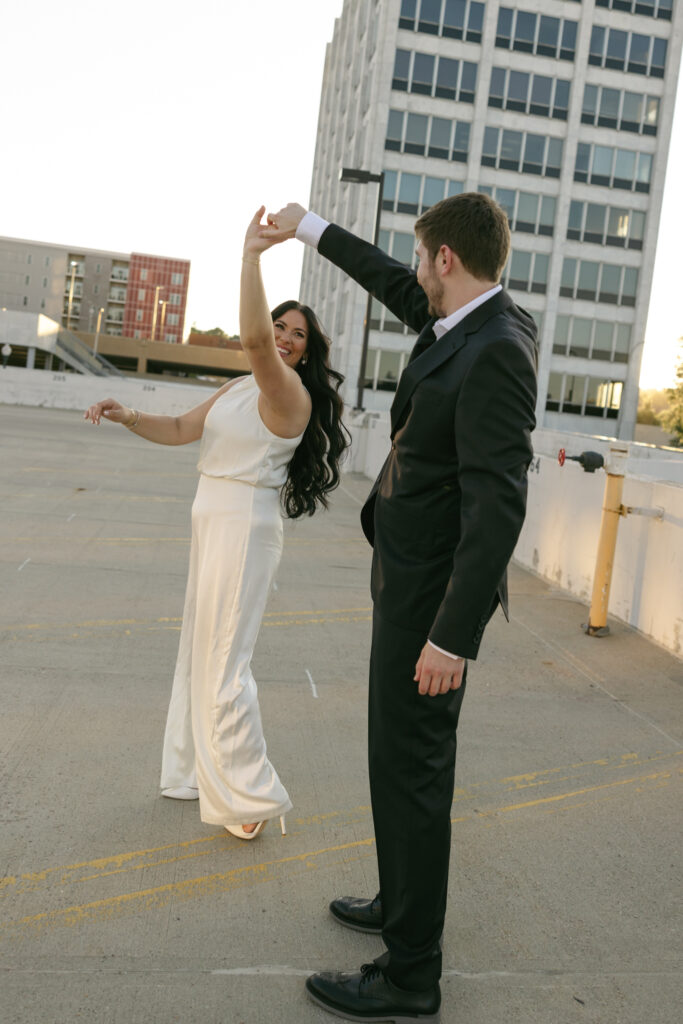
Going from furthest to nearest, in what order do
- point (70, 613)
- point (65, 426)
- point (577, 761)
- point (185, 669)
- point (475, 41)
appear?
point (475, 41), point (65, 426), point (70, 613), point (577, 761), point (185, 669)

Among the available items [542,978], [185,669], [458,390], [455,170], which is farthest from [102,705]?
[455,170]

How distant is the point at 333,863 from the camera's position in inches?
141

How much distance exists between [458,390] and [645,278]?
56303 mm

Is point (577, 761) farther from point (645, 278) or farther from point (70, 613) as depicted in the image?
point (645, 278)

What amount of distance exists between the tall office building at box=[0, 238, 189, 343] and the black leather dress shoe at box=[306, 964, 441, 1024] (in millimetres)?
126956

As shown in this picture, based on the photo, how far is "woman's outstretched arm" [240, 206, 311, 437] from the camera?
3.02m

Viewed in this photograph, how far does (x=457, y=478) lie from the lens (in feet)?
8.41

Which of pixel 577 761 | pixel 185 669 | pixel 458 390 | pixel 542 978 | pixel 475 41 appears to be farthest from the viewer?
pixel 475 41

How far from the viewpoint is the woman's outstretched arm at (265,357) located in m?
3.02

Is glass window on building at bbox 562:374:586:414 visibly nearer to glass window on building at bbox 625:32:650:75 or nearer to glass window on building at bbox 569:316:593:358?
glass window on building at bbox 569:316:593:358

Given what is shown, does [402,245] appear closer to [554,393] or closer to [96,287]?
[554,393]

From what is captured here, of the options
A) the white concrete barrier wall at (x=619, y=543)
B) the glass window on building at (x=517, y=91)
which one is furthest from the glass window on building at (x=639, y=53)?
the white concrete barrier wall at (x=619, y=543)

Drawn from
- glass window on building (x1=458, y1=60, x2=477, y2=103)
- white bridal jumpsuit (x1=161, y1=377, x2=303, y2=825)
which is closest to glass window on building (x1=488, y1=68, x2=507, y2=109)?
glass window on building (x1=458, y1=60, x2=477, y2=103)

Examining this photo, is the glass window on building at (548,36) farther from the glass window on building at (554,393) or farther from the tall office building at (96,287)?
the tall office building at (96,287)
